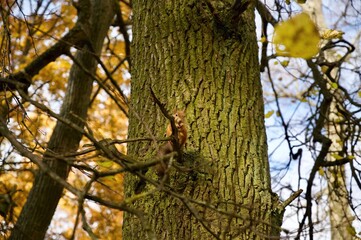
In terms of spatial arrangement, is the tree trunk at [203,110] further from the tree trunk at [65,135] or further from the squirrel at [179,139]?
the tree trunk at [65,135]

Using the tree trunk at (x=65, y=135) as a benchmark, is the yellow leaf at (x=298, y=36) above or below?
below

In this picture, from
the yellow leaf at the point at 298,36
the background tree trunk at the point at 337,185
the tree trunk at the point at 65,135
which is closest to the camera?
the yellow leaf at the point at 298,36

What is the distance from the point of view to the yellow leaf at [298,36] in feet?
5.59

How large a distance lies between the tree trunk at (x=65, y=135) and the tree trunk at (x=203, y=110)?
1808 millimetres

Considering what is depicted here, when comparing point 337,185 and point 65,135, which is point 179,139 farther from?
point 65,135

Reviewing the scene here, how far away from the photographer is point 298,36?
5.65 feet

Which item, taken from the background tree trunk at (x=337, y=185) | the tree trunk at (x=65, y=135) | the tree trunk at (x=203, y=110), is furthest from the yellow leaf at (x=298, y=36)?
the tree trunk at (x=65, y=135)

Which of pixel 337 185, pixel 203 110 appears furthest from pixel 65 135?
pixel 203 110

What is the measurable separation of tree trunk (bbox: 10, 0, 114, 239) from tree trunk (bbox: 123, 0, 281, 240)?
1.81 meters

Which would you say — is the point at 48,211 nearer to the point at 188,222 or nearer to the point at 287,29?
the point at 188,222

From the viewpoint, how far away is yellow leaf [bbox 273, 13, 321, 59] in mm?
1705

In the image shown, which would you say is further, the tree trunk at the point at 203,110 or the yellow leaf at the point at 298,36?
the tree trunk at the point at 203,110

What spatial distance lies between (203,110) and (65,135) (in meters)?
2.83

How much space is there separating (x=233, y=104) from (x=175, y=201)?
48 cm
